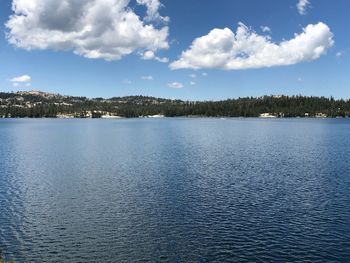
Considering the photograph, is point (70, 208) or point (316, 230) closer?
point (316, 230)

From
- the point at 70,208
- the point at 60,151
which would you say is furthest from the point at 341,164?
the point at 60,151

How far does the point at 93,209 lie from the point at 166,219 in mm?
11567

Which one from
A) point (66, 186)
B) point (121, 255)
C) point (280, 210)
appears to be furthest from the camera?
point (66, 186)

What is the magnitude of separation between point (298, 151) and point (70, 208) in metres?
84.0

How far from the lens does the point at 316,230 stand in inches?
1753

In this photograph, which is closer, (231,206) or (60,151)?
(231,206)

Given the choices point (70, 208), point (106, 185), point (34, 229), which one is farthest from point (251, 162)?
point (34, 229)

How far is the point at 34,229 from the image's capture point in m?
45.8

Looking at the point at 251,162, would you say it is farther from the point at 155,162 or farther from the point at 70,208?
the point at 70,208

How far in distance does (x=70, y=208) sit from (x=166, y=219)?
15.1 m

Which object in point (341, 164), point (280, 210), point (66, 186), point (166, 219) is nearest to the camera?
point (166, 219)

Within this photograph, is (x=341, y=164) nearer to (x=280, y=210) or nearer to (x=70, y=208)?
(x=280, y=210)

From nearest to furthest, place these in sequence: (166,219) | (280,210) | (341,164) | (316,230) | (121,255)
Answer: (121,255) < (316,230) < (166,219) < (280,210) < (341,164)

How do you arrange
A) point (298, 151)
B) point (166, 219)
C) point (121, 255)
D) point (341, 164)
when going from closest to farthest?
point (121, 255) < point (166, 219) < point (341, 164) < point (298, 151)
